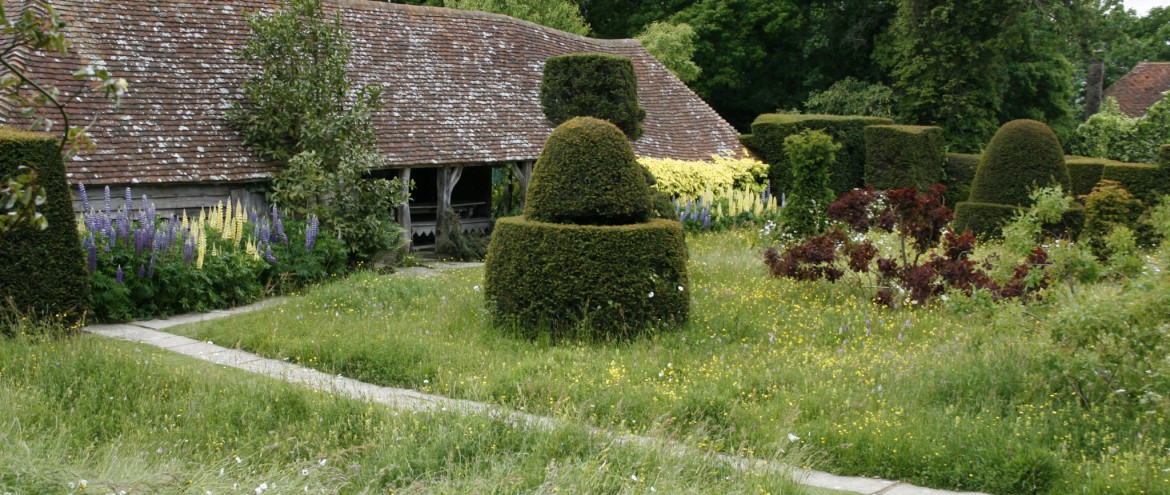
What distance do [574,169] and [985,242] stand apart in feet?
33.0

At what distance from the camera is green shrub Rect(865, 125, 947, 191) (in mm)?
22250

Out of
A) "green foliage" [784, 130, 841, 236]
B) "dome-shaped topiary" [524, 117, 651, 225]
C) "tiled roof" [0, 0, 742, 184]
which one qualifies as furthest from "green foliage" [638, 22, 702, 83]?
"dome-shaped topiary" [524, 117, 651, 225]

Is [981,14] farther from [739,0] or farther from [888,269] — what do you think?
[888,269]

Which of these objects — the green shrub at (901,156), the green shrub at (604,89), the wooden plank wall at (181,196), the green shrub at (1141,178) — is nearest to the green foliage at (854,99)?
the green shrub at (901,156)

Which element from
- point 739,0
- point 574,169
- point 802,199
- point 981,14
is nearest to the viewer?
point 574,169

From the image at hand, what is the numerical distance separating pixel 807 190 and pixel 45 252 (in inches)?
425

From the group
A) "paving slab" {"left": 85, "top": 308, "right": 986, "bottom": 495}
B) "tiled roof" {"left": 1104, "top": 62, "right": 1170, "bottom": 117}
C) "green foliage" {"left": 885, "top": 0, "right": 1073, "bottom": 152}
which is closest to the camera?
"paving slab" {"left": 85, "top": 308, "right": 986, "bottom": 495}

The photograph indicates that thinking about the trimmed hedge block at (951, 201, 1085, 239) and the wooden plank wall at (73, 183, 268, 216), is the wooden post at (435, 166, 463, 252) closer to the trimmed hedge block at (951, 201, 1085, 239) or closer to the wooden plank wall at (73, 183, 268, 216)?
the wooden plank wall at (73, 183, 268, 216)

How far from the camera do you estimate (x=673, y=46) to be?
1231 inches

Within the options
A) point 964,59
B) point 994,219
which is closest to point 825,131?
point 994,219

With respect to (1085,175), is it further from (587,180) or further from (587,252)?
(587,252)

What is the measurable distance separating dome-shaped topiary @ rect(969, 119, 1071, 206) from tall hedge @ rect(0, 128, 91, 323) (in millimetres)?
14811

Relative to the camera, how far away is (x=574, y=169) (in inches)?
390

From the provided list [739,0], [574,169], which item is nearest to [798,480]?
[574,169]
